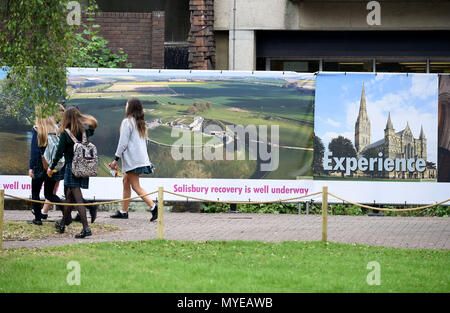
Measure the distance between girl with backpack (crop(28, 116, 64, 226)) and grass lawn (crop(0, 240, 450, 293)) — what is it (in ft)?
→ 8.55

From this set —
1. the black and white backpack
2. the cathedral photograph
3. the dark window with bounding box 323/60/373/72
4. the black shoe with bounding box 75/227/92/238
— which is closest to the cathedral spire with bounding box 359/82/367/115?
the cathedral photograph

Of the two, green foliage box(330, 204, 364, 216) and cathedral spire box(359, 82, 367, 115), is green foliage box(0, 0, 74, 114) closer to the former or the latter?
cathedral spire box(359, 82, 367, 115)

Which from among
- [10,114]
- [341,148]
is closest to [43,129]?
[10,114]

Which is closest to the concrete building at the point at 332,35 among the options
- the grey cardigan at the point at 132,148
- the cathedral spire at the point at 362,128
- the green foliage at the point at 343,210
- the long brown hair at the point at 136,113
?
the cathedral spire at the point at 362,128

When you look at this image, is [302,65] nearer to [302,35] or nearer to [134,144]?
[302,35]

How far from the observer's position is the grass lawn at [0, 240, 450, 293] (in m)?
8.90

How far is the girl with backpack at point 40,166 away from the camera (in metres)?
13.9

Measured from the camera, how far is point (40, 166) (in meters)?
13.9

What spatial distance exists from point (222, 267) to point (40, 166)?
203 inches

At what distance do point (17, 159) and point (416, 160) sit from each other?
27.0 ft

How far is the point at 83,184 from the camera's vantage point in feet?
42.1

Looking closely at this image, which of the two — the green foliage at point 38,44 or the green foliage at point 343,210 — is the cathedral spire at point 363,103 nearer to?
the green foliage at point 343,210
